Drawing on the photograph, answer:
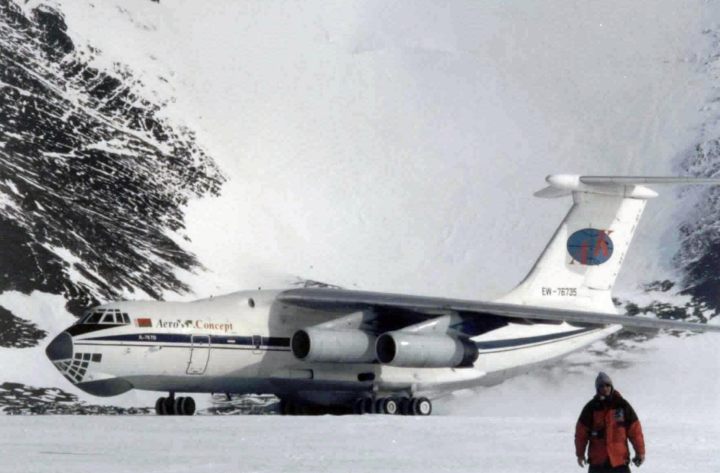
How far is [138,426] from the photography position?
63.0ft

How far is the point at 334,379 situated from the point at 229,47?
23.1 m

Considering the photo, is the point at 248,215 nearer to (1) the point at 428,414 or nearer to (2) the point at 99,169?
(2) the point at 99,169

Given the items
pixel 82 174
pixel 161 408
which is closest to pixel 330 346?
pixel 161 408

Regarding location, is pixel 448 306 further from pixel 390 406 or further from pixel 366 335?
pixel 390 406

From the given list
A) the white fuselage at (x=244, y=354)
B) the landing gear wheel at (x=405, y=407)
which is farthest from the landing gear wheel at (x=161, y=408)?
the landing gear wheel at (x=405, y=407)

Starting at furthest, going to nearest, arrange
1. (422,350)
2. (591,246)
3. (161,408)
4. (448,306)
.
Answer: (591,246) → (448,306) → (422,350) → (161,408)

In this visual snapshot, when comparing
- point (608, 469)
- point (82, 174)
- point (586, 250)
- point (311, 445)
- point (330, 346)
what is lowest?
point (608, 469)

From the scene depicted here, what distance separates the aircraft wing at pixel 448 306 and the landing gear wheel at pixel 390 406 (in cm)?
170

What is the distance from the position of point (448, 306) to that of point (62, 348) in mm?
6465

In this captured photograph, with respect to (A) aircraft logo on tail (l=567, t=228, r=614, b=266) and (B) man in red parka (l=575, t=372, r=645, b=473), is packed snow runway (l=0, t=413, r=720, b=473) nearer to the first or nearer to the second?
(B) man in red parka (l=575, t=372, r=645, b=473)

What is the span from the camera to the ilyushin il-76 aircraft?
2348 centimetres

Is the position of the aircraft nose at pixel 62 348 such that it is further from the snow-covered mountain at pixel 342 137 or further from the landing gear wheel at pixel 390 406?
the snow-covered mountain at pixel 342 137

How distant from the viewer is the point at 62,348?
903 inches

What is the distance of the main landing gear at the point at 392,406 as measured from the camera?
85.3 ft
